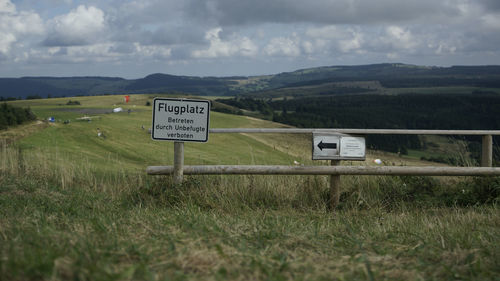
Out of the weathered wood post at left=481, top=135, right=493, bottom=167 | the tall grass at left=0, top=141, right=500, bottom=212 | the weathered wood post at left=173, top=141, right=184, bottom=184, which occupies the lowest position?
the tall grass at left=0, top=141, right=500, bottom=212

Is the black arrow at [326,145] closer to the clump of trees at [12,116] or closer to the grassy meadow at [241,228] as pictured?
the grassy meadow at [241,228]

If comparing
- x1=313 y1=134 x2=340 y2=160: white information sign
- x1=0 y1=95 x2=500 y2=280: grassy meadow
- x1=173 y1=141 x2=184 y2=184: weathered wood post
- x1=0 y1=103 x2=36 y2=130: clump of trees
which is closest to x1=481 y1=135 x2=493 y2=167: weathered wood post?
x1=0 y1=95 x2=500 y2=280: grassy meadow

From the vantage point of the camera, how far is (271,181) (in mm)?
6777

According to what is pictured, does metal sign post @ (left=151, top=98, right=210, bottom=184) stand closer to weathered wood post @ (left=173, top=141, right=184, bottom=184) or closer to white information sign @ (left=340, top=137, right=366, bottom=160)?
weathered wood post @ (left=173, top=141, right=184, bottom=184)

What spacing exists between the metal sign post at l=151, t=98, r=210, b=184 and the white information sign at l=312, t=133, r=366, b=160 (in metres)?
1.77

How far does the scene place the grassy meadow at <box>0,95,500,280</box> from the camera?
2938mm

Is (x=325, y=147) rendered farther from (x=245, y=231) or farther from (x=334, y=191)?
(x=245, y=231)

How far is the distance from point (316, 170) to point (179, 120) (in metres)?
2.22

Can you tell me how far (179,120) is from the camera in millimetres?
6496

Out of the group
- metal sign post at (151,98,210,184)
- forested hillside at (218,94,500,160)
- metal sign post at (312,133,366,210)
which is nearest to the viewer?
metal sign post at (151,98,210,184)

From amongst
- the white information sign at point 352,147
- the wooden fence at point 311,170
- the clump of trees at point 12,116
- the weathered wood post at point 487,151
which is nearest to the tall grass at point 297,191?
the wooden fence at point 311,170

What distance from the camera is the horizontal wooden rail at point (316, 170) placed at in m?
6.29

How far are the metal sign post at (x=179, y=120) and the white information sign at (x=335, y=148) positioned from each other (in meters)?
1.77

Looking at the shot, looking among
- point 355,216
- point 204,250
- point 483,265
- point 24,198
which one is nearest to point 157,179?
point 24,198
